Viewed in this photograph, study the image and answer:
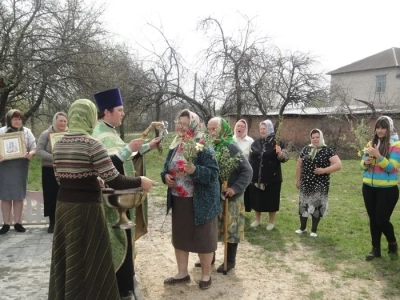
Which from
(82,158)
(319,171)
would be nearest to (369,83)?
(319,171)

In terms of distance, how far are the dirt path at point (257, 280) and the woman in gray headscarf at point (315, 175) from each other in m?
0.78

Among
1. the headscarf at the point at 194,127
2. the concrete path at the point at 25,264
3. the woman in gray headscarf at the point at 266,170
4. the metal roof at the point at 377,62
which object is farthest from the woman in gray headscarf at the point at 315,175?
the metal roof at the point at 377,62

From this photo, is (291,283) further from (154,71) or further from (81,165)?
(154,71)

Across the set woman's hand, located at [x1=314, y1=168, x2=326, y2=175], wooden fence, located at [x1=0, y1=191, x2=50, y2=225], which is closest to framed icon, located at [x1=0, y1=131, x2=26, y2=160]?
wooden fence, located at [x1=0, y1=191, x2=50, y2=225]

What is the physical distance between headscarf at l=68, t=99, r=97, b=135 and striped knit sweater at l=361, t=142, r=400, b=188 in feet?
11.6

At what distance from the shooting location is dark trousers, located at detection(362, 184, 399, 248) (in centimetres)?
481

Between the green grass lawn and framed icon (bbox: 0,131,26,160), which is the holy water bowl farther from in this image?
framed icon (bbox: 0,131,26,160)

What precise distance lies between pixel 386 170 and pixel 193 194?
2.49 metres

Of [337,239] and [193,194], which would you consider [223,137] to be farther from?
[337,239]

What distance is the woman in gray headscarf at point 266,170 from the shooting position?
6.33 meters

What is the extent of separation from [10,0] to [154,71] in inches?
252

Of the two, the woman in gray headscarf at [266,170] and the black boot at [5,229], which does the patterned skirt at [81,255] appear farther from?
the woman in gray headscarf at [266,170]

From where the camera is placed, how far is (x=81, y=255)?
281 cm

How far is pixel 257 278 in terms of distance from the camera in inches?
179
